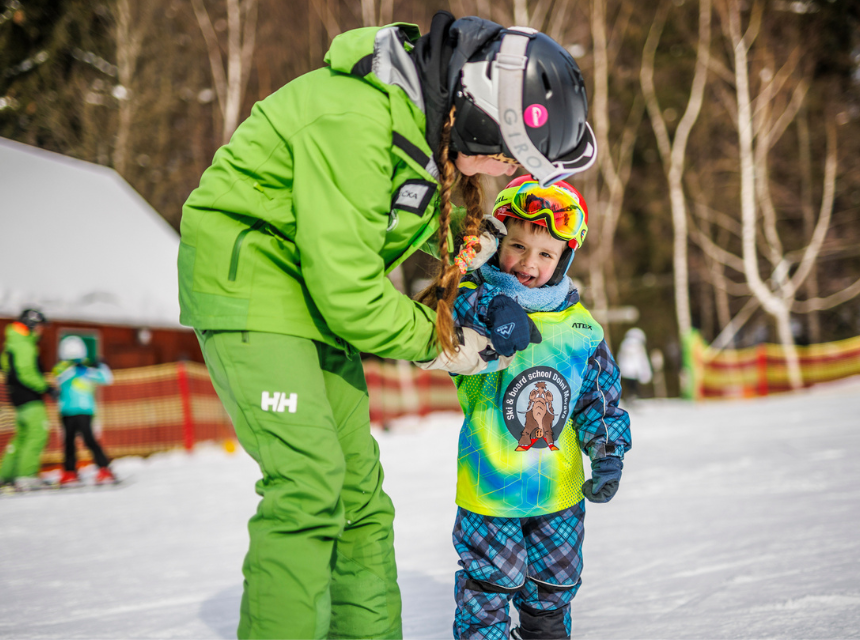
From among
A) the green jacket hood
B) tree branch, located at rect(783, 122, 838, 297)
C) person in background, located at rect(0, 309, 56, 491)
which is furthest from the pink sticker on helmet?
tree branch, located at rect(783, 122, 838, 297)

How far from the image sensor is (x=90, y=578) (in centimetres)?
342

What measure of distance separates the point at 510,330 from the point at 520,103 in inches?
23.1

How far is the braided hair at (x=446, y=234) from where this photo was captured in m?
1.71

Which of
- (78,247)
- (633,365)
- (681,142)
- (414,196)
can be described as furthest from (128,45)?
(414,196)

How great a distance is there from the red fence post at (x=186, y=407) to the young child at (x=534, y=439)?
803cm

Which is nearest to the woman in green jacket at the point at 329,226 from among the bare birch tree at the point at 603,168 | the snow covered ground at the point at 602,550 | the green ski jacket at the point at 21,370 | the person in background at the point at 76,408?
the snow covered ground at the point at 602,550

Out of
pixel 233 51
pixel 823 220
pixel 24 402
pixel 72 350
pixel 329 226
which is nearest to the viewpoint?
Result: pixel 329 226

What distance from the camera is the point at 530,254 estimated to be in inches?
86.0

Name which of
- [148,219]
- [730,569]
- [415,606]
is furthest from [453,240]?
[148,219]

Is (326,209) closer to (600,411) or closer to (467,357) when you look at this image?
(467,357)

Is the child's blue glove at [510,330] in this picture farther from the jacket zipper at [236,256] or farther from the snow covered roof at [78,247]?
the snow covered roof at [78,247]

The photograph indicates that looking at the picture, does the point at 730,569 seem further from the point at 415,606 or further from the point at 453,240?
the point at 453,240

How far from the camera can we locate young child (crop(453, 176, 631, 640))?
202 cm

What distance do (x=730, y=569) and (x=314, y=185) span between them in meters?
2.49
